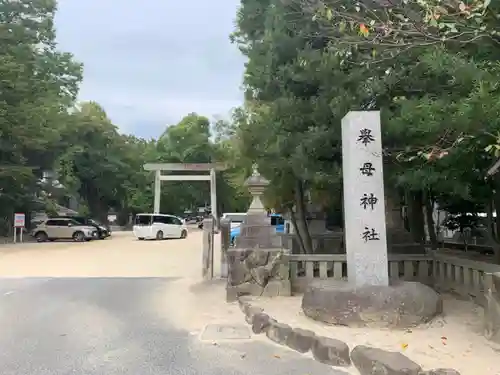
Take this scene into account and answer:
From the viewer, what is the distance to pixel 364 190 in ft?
19.4

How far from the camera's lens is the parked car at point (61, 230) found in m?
25.5

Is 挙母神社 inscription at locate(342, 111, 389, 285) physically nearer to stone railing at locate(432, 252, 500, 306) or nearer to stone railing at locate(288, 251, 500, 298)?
stone railing at locate(288, 251, 500, 298)

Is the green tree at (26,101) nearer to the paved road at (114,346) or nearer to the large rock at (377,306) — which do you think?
the paved road at (114,346)

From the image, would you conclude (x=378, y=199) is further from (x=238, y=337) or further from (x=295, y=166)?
(x=238, y=337)

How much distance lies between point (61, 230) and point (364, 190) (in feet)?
75.3

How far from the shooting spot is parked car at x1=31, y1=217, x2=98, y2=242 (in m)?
25.5

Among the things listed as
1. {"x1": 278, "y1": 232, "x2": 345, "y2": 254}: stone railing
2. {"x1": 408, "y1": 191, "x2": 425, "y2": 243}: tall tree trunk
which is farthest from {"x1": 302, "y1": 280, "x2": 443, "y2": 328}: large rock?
{"x1": 278, "y1": 232, "x2": 345, "y2": 254}: stone railing

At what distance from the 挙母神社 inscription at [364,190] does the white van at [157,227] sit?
21162mm

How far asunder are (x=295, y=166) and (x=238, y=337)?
9.08 feet

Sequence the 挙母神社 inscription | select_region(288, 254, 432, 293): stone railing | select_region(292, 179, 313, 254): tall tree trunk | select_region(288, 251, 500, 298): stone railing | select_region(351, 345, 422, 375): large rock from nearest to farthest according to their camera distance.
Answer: select_region(351, 345, 422, 375): large rock, the 挙母神社 inscription, select_region(288, 251, 500, 298): stone railing, select_region(288, 254, 432, 293): stone railing, select_region(292, 179, 313, 254): tall tree trunk

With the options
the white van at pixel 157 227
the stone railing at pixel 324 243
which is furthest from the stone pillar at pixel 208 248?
the white van at pixel 157 227

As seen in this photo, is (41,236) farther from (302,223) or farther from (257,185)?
(257,185)

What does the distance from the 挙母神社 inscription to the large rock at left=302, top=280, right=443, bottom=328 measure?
491mm

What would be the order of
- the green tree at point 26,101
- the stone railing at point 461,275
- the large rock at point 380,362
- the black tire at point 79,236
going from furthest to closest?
the black tire at point 79,236, the green tree at point 26,101, the stone railing at point 461,275, the large rock at point 380,362
